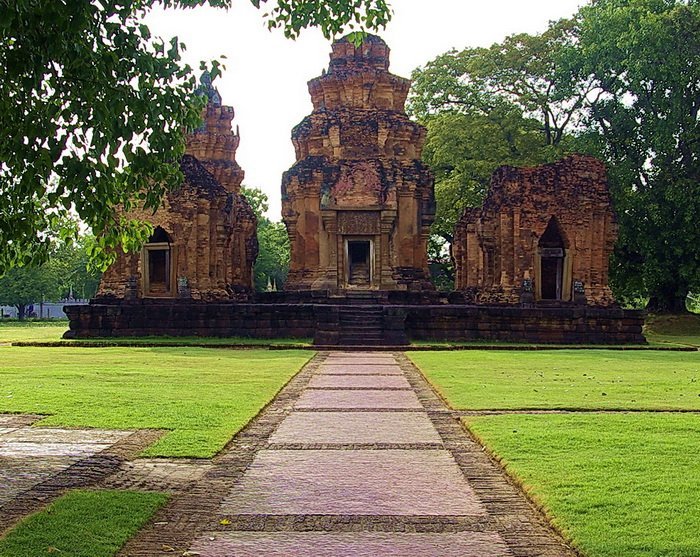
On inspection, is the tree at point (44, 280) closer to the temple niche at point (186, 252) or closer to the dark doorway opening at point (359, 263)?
the temple niche at point (186, 252)

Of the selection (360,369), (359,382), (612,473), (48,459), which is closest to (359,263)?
(360,369)

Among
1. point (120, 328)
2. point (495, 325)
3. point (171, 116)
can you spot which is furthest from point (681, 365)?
point (120, 328)

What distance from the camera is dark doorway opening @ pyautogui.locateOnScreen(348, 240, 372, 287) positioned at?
2986cm

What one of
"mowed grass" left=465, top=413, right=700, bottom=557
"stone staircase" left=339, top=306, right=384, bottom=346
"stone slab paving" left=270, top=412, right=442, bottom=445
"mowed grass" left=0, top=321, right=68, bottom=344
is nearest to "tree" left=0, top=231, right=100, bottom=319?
"mowed grass" left=0, top=321, right=68, bottom=344

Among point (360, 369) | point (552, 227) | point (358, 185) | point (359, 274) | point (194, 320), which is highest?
point (358, 185)

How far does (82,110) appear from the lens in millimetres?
5156

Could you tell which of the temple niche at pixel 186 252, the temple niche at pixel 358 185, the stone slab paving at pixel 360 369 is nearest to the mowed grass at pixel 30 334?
the temple niche at pixel 186 252

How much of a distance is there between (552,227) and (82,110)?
2354 centimetres

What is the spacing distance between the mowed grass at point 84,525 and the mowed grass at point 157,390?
4.78ft

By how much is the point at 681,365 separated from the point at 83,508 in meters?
13.5

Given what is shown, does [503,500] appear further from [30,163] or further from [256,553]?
[30,163]

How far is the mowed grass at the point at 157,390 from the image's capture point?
7.84m

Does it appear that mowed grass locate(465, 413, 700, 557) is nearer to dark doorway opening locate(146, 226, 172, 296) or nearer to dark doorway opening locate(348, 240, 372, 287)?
dark doorway opening locate(146, 226, 172, 296)

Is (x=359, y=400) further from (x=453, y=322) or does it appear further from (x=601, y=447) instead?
(x=453, y=322)
